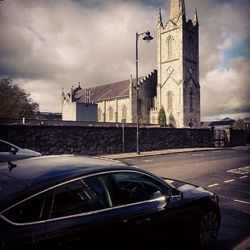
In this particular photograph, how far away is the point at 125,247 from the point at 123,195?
0.57m

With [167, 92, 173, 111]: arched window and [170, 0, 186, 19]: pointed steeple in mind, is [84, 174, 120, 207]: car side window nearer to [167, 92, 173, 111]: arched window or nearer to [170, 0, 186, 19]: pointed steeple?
[167, 92, 173, 111]: arched window

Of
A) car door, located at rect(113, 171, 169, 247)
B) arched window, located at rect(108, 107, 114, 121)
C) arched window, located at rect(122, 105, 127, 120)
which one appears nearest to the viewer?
car door, located at rect(113, 171, 169, 247)

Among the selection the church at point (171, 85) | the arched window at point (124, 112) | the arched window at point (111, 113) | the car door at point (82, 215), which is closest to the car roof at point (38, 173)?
the car door at point (82, 215)

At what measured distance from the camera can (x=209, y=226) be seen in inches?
169

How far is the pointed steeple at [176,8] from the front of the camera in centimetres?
6831

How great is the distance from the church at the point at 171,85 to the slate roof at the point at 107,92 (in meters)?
0.39

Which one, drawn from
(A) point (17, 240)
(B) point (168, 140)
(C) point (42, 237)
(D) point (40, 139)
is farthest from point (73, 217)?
(B) point (168, 140)

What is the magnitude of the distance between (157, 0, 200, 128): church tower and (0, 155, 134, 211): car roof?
2378 inches

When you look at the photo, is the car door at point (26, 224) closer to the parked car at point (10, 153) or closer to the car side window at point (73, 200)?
the car side window at point (73, 200)

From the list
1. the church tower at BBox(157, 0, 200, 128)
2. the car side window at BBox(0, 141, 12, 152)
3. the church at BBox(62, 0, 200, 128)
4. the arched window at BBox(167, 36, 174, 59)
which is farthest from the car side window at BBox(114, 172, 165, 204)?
the arched window at BBox(167, 36, 174, 59)

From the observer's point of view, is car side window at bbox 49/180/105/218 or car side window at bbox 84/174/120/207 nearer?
car side window at bbox 49/180/105/218

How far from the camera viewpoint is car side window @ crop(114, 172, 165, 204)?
336cm

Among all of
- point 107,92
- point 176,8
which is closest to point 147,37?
point 176,8

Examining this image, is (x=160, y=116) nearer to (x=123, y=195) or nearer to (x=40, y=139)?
(x=40, y=139)
